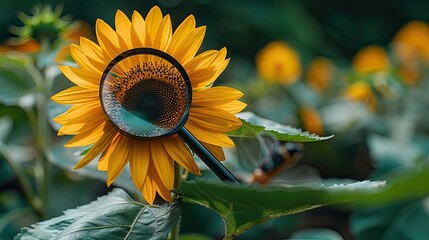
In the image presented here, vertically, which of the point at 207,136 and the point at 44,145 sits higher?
the point at 207,136

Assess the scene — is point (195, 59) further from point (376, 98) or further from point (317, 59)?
point (317, 59)

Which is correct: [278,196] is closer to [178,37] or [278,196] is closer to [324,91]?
[178,37]

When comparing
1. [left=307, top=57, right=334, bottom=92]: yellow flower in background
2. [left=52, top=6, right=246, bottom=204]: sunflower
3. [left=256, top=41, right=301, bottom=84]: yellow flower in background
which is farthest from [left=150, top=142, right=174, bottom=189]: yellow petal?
[left=307, top=57, right=334, bottom=92]: yellow flower in background

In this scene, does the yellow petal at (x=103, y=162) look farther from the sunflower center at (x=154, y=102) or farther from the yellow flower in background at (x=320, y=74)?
the yellow flower in background at (x=320, y=74)

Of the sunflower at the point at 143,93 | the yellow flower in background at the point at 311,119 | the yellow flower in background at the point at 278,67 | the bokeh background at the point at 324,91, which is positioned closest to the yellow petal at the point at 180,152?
the sunflower at the point at 143,93

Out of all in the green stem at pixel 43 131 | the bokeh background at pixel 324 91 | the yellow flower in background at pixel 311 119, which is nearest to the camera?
the green stem at pixel 43 131

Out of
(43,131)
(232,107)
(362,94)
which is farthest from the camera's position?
(362,94)

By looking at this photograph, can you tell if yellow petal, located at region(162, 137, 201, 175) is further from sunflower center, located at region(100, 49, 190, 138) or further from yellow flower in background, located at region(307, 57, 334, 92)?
yellow flower in background, located at region(307, 57, 334, 92)

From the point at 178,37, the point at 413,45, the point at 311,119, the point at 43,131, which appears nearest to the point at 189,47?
the point at 178,37
